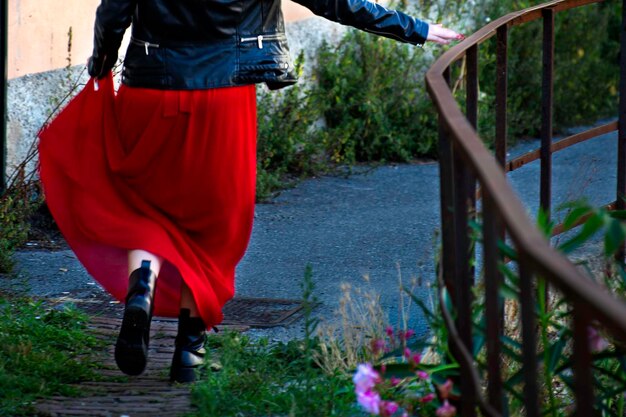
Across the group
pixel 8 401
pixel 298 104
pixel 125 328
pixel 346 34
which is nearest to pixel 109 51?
pixel 125 328

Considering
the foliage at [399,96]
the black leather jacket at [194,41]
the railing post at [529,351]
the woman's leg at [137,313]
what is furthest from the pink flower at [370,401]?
the foliage at [399,96]

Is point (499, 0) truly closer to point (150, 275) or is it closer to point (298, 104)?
point (298, 104)

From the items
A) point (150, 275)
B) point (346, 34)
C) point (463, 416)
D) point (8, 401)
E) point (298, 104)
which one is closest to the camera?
point (463, 416)

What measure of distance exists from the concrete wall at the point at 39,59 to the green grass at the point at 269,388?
8.90ft

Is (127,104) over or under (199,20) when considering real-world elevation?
under

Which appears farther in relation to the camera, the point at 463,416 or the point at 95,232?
the point at 95,232

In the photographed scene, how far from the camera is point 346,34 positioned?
28.6ft

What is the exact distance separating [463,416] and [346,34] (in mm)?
6185

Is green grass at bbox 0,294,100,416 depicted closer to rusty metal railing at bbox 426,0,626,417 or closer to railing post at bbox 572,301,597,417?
rusty metal railing at bbox 426,0,626,417

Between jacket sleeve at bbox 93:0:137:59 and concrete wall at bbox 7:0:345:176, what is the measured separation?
95.0 inches

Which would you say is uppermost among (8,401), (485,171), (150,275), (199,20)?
(199,20)

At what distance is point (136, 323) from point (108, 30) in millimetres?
916

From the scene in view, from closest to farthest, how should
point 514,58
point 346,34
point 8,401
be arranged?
point 8,401
point 346,34
point 514,58

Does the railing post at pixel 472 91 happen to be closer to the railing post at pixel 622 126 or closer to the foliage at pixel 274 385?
the foliage at pixel 274 385
